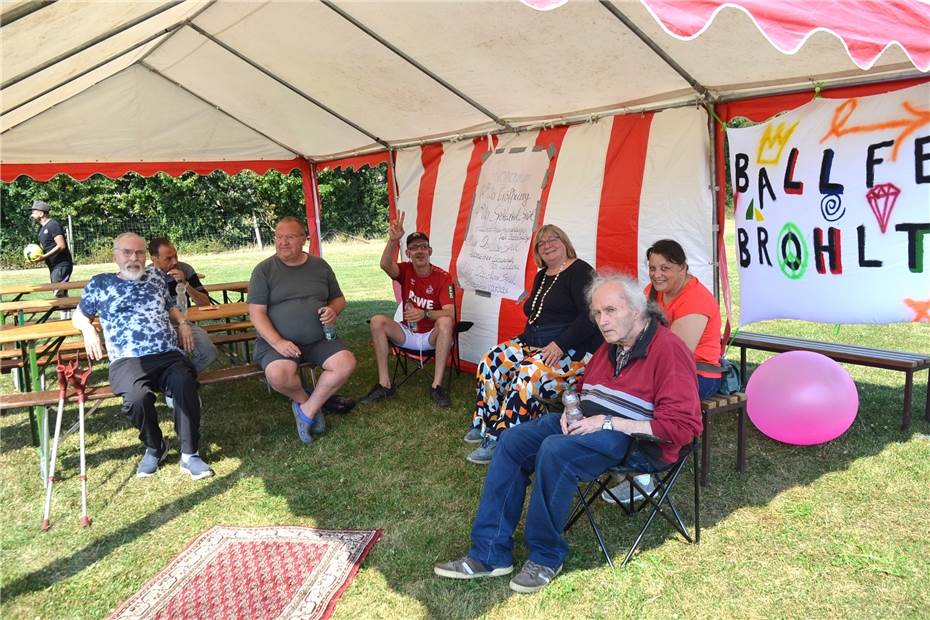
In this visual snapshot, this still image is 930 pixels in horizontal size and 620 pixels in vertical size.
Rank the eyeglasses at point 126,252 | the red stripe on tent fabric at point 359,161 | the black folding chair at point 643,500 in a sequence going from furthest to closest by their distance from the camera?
the red stripe on tent fabric at point 359,161
the eyeglasses at point 126,252
the black folding chair at point 643,500

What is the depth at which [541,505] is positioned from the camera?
Result: 2311 mm

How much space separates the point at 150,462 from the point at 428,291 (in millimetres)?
2019

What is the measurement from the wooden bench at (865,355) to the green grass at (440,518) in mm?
223

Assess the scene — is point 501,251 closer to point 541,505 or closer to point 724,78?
point 724,78

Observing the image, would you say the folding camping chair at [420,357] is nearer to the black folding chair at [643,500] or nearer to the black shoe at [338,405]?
the black shoe at [338,405]

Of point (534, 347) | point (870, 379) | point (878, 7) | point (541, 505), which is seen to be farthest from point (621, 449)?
point (870, 379)

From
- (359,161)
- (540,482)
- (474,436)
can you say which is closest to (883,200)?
(540,482)

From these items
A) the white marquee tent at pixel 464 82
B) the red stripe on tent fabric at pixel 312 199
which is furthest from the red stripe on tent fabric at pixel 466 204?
the red stripe on tent fabric at pixel 312 199

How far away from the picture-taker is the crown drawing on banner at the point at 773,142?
3199 mm

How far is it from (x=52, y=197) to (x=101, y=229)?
1596 mm

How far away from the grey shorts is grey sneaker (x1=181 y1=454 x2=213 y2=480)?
0.70 meters

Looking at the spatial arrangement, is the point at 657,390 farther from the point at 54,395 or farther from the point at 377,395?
the point at 54,395

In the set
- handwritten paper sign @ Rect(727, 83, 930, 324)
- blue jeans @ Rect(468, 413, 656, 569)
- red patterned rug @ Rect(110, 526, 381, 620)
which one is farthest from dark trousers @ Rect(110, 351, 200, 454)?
handwritten paper sign @ Rect(727, 83, 930, 324)

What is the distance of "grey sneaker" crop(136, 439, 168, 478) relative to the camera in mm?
3412
